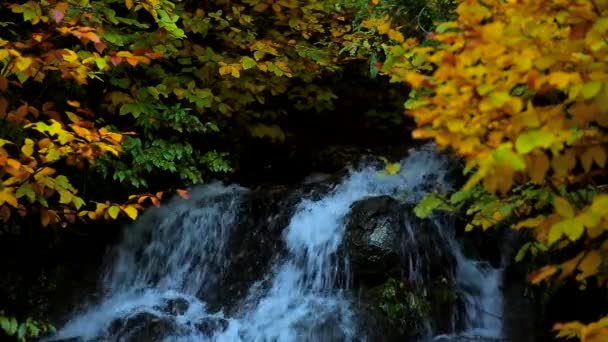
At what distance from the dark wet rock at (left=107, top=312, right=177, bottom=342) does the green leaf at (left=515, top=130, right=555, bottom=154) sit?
11.8ft

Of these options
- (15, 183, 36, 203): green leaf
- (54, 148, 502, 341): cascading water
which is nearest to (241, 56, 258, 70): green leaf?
(54, 148, 502, 341): cascading water

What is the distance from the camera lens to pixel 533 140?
1493 mm

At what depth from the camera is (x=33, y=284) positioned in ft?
15.3

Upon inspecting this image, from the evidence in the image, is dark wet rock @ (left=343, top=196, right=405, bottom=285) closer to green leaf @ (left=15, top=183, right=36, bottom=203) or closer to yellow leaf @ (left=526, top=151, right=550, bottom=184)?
green leaf @ (left=15, top=183, right=36, bottom=203)

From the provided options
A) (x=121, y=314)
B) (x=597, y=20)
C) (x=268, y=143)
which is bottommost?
(x=121, y=314)

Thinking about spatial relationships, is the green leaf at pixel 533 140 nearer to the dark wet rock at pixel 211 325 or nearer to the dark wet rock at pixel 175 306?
the dark wet rock at pixel 211 325

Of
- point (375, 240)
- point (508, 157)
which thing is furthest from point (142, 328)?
point (508, 157)

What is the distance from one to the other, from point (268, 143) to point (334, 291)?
2.87 meters

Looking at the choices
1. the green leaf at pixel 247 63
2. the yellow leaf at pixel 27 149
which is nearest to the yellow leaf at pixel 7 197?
the yellow leaf at pixel 27 149

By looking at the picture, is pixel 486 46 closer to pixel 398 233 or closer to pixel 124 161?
pixel 398 233

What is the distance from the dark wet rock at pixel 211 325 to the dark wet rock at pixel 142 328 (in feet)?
0.72

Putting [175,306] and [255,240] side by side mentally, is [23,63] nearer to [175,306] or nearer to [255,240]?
[175,306]

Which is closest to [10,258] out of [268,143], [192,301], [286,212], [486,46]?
[192,301]

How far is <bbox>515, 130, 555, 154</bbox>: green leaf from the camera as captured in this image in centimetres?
147
